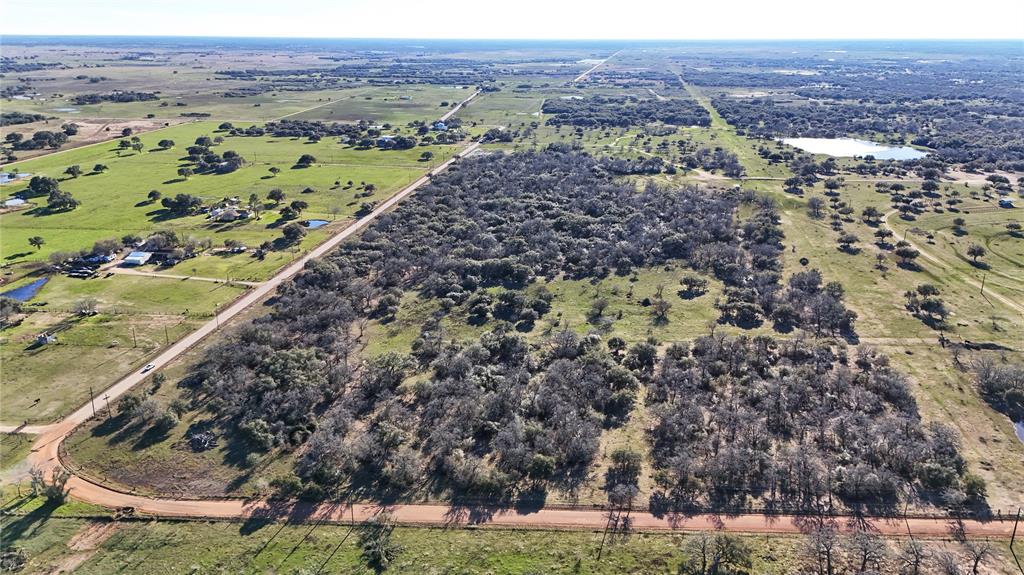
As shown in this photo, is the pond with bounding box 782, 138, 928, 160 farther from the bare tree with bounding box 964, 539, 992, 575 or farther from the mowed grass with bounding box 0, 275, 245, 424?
the mowed grass with bounding box 0, 275, 245, 424

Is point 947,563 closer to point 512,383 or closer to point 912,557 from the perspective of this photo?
point 912,557

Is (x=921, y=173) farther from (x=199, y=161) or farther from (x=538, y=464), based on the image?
(x=199, y=161)

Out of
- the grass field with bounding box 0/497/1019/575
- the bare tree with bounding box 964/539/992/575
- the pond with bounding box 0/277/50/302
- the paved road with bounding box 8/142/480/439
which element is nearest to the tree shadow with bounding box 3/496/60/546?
the grass field with bounding box 0/497/1019/575

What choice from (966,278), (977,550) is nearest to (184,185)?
(977,550)

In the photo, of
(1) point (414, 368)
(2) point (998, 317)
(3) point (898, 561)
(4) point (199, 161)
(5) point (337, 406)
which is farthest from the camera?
(4) point (199, 161)

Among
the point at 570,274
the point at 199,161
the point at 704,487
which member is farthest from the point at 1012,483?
the point at 199,161

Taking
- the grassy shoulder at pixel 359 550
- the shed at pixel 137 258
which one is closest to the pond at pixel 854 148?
the grassy shoulder at pixel 359 550

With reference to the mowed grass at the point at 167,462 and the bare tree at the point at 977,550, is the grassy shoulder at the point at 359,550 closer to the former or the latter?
the bare tree at the point at 977,550
